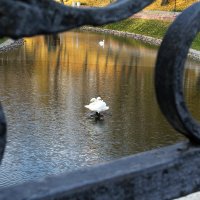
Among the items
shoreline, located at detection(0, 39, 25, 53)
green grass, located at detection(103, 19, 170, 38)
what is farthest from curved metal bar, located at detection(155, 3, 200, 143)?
green grass, located at detection(103, 19, 170, 38)

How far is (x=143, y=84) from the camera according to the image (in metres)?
14.2

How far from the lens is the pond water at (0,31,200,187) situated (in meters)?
8.15

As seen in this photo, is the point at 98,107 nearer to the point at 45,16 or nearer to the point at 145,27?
the point at 45,16

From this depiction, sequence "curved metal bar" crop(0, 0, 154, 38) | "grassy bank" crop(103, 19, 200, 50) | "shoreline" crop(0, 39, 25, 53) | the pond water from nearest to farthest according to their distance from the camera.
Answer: "curved metal bar" crop(0, 0, 154, 38)
the pond water
"shoreline" crop(0, 39, 25, 53)
"grassy bank" crop(103, 19, 200, 50)

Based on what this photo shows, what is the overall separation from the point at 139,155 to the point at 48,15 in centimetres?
29

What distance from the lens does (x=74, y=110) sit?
11.1m

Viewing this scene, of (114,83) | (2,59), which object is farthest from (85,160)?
(2,59)

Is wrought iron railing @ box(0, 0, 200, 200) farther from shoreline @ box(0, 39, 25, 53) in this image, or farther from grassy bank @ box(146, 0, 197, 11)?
grassy bank @ box(146, 0, 197, 11)

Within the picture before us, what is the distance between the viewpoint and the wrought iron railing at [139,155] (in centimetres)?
68

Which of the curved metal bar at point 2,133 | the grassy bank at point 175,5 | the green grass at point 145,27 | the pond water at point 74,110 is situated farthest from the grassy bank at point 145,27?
the curved metal bar at point 2,133

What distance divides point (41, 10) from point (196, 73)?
1591 cm

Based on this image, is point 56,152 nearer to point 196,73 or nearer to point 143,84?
point 143,84

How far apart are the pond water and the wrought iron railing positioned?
4543 mm

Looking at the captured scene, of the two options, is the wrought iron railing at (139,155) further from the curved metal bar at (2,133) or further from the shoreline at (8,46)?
the shoreline at (8,46)
